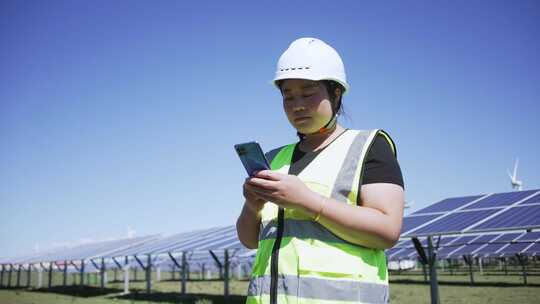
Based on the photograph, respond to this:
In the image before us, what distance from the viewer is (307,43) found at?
1735 mm

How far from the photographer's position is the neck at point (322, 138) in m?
1.78

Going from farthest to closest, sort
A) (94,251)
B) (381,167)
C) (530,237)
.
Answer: (94,251), (530,237), (381,167)

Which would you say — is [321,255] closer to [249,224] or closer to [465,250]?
[249,224]

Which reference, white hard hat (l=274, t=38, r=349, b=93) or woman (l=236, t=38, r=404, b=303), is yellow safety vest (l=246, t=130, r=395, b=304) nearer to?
woman (l=236, t=38, r=404, b=303)

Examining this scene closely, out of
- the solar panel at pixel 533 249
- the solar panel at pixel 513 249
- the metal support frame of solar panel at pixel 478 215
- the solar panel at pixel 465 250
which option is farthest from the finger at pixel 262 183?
the solar panel at pixel 465 250

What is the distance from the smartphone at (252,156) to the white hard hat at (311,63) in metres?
0.35

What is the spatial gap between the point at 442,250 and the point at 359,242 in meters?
24.4

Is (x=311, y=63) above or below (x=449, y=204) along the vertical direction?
below

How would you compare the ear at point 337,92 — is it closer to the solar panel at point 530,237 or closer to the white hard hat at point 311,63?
the white hard hat at point 311,63

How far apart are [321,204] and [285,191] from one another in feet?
0.41

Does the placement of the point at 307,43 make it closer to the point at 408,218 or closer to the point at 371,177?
Answer: the point at 371,177

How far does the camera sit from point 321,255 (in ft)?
4.66

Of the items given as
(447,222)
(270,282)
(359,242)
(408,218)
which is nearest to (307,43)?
(359,242)

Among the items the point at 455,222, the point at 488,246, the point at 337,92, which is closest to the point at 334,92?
the point at 337,92
